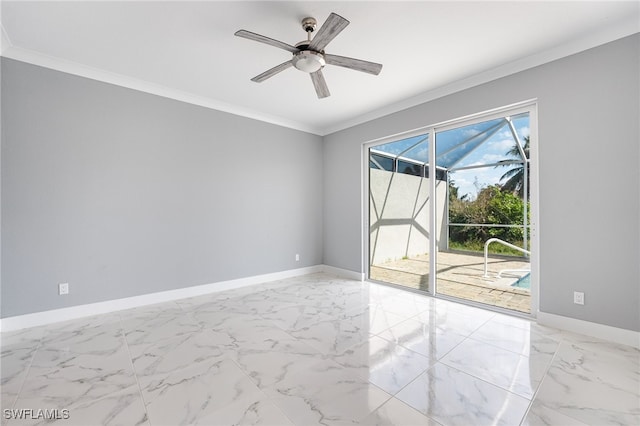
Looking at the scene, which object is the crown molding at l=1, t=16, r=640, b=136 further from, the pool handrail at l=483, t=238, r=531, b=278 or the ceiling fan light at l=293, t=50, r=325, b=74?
the ceiling fan light at l=293, t=50, r=325, b=74

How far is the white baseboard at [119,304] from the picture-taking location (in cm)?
266

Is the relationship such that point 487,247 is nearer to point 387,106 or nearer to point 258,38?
point 387,106

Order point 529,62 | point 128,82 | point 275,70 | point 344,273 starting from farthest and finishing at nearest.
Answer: point 344,273 < point 128,82 < point 529,62 < point 275,70

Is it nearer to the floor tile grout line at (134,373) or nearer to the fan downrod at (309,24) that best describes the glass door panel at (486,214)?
the fan downrod at (309,24)

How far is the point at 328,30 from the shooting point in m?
1.89

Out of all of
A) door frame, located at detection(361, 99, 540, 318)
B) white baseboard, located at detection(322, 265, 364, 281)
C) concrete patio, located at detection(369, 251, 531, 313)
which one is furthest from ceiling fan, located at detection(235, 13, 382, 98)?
white baseboard, located at detection(322, 265, 364, 281)

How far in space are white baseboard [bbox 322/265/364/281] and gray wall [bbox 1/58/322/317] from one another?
0.94 metres

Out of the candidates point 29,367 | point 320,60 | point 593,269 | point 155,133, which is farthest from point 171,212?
point 593,269

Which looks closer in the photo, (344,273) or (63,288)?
(63,288)

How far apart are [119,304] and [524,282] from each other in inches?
188

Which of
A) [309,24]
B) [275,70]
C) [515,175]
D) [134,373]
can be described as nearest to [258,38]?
[275,70]

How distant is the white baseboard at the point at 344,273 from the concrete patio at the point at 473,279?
0.56 meters

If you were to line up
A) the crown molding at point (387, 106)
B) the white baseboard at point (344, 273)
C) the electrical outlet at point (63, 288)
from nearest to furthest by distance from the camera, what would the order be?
the crown molding at point (387, 106), the electrical outlet at point (63, 288), the white baseboard at point (344, 273)

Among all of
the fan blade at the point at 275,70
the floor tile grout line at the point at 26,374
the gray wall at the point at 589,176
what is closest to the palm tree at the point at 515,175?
the gray wall at the point at 589,176
